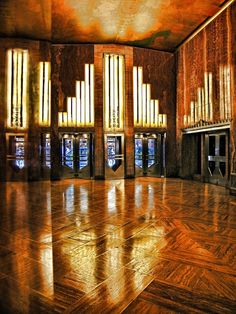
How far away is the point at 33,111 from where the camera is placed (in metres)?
8.61

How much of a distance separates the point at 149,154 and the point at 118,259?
24.5 feet

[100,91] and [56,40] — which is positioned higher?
[56,40]

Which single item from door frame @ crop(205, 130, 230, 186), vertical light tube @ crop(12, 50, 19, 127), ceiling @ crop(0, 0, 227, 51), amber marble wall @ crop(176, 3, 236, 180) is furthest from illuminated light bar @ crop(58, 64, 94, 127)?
door frame @ crop(205, 130, 230, 186)

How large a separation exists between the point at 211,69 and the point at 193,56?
4.46 ft

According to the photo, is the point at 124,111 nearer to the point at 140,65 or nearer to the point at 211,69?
the point at 140,65

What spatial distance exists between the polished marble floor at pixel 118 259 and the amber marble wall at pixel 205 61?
3.65m

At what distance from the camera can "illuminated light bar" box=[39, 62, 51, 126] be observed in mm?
8695

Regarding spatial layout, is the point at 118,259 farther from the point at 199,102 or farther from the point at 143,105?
the point at 143,105

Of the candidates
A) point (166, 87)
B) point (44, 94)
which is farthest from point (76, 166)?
point (166, 87)

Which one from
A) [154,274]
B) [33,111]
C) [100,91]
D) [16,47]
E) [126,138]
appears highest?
[16,47]

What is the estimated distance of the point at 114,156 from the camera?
921cm

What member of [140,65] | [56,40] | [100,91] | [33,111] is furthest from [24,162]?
[140,65]

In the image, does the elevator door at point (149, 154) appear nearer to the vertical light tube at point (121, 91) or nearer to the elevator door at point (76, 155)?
the vertical light tube at point (121, 91)

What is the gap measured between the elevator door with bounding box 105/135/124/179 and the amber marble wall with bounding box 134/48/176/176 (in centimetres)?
185
